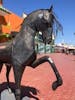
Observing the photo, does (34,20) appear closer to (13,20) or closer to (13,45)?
(13,45)

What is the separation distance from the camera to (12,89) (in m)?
10.2

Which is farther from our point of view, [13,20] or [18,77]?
[13,20]

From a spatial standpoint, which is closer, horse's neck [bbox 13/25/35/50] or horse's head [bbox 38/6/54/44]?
horse's head [bbox 38/6/54/44]

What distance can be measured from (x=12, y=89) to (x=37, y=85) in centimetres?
204

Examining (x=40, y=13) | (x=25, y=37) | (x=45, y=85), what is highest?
(x=40, y=13)

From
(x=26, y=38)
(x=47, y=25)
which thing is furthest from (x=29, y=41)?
(x=47, y=25)

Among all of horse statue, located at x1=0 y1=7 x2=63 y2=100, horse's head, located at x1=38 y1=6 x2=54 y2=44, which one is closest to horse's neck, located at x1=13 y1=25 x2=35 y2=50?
horse statue, located at x1=0 y1=7 x2=63 y2=100

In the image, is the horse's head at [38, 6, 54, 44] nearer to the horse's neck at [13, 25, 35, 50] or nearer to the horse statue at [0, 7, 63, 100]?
the horse statue at [0, 7, 63, 100]

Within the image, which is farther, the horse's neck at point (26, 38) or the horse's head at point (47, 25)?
the horse's neck at point (26, 38)

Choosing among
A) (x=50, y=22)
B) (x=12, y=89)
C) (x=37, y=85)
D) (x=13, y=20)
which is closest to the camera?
(x=50, y=22)

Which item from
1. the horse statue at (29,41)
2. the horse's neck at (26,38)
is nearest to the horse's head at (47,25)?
the horse statue at (29,41)

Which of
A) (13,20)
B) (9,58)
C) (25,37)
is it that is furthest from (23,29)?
(13,20)

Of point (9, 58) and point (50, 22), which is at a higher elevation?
point (50, 22)

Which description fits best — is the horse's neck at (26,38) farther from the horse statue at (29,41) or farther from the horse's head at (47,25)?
the horse's head at (47,25)
